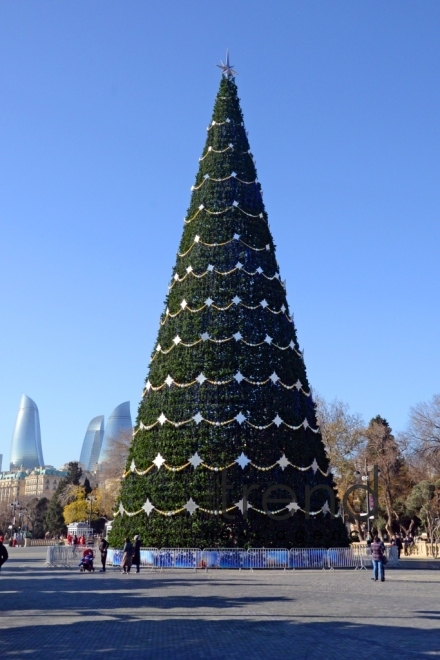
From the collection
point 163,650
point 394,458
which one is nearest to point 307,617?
point 163,650

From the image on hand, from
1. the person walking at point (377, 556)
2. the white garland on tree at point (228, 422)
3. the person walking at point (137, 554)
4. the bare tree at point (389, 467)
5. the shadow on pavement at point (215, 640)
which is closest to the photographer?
the shadow on pavement at point (215, 640)

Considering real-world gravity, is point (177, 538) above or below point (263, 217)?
below

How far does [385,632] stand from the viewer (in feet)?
37.5

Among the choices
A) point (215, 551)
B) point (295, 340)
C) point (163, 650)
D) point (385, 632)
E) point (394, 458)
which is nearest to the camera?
point (163, 650)

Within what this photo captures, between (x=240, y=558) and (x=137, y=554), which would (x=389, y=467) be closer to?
(x=240, y=558)

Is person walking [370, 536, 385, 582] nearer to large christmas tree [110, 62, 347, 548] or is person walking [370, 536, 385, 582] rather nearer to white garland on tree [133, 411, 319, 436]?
large christmas tree [110, 62, 347, 548]

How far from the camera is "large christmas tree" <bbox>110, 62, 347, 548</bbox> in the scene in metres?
26.8

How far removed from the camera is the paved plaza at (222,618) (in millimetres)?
9953

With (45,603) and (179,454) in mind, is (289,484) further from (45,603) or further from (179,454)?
(45,603)

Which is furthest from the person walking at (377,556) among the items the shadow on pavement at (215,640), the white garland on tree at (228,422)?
the shadow on pavement at (215,640)

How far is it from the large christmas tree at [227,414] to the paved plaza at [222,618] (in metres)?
4.73

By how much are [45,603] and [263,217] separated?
20653mm

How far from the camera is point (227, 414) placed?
1087 inches

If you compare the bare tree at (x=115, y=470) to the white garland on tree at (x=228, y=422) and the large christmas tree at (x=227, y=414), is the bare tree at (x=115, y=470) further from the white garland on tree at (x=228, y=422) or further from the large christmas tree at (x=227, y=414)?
the white garland on tree at (x=228, y=422)
